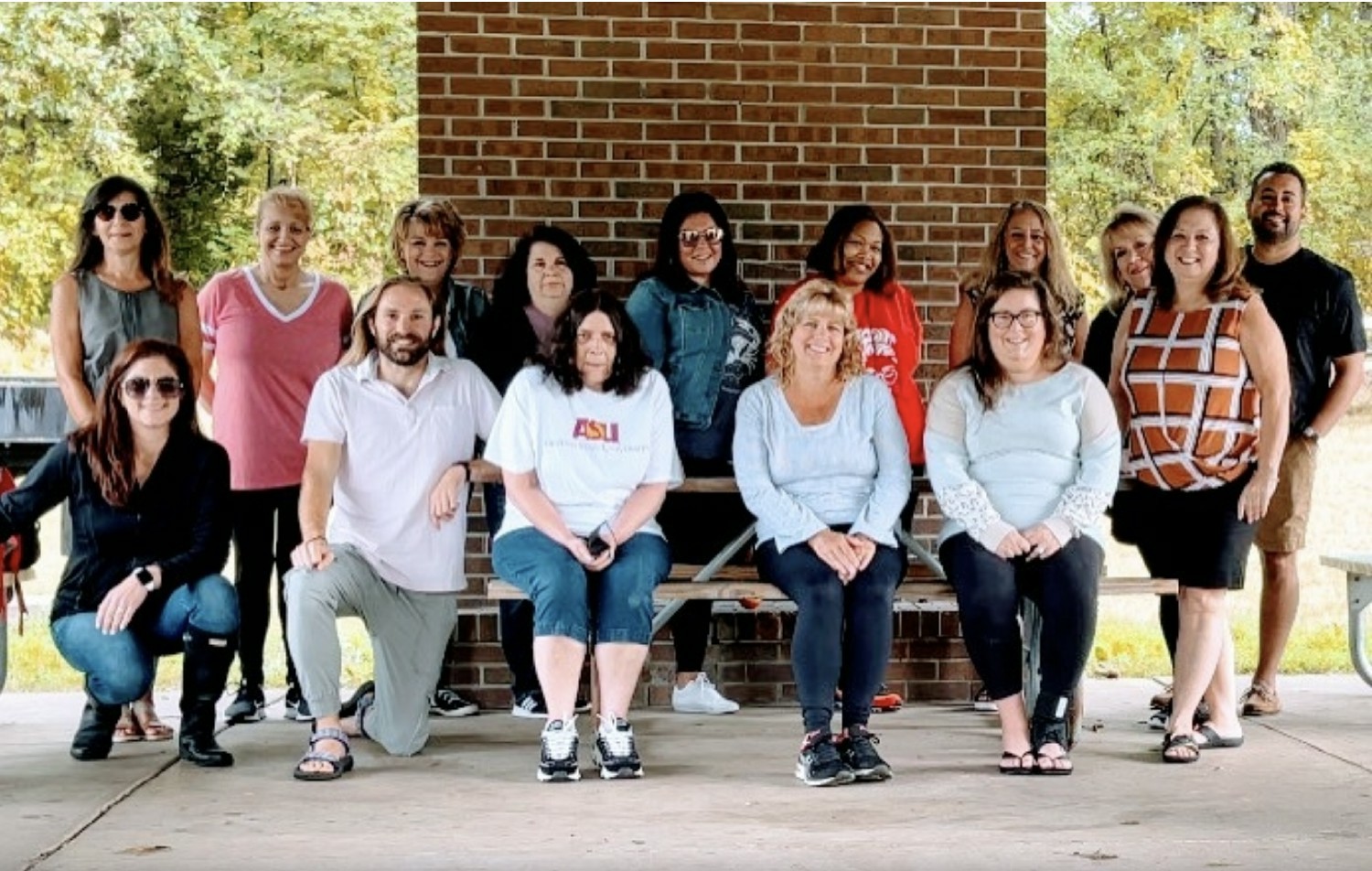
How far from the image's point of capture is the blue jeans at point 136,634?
197 inches

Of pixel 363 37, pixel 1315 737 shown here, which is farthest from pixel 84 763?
pixel 363 37

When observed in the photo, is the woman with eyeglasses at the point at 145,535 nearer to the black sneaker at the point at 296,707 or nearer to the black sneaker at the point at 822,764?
the black sneaker at the point at 296,707

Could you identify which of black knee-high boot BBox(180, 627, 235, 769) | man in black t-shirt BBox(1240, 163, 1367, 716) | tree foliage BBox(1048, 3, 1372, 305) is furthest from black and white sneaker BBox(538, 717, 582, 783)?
tree foliage BBox(1048, 3, 1372, 305)

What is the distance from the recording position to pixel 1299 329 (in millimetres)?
5699

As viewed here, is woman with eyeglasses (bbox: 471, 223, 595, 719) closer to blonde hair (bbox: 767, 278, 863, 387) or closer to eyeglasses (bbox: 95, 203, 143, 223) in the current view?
blonde hair (bbox: 767, 278, 863, 387)

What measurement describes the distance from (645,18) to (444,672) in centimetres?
230

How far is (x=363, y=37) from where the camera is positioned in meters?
13.9

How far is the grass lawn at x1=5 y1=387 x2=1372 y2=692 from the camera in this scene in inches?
313

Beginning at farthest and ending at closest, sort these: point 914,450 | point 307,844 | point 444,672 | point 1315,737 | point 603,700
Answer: point 444,672
point 914,450
point 1315,737
point 603,700
point 307,844

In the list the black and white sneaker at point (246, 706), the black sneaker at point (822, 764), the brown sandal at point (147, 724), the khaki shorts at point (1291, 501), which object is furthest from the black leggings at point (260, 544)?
the khaki shorts at point (1291, 501)

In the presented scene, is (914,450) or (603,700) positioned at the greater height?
(914,450)

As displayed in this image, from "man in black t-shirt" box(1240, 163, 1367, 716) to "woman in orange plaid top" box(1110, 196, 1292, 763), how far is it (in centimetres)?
54

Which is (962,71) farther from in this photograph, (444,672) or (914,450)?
(444,672)

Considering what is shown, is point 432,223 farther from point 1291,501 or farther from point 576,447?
point 1291,501
